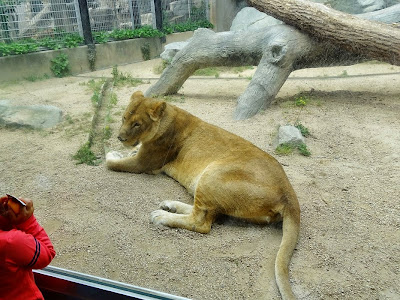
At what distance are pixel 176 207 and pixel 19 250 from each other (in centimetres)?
171

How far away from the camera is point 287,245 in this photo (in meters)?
2.38

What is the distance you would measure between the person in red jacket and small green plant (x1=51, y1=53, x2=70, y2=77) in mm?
3790

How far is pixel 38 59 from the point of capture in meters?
4.84

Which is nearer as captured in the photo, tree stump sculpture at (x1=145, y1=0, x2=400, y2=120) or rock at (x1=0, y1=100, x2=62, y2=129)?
rock at (x1=0, y1=100, x2=62, y2=129)

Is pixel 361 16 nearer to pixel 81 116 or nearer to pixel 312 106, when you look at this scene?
pixel 312 106

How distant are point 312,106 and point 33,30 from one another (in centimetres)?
372

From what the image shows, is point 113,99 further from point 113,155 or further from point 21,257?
point 21,257

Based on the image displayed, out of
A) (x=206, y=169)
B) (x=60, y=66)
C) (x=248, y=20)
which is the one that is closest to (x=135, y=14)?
(x=248, y=20)

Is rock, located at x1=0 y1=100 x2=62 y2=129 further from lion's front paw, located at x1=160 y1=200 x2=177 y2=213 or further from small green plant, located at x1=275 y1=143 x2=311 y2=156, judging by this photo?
small green plant, located at x1=275 y1=143 x2=311 y2=156

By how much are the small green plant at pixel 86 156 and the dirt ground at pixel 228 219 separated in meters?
0.08

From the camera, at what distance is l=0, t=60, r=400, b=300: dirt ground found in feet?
6.80

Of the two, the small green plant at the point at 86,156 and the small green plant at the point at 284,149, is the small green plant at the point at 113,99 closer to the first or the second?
the small green plant at the point at 86,156

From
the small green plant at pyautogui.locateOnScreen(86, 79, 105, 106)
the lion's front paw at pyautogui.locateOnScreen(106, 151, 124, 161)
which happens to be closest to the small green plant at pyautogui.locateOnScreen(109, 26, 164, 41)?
the small green plant at pyautogui.locateOnScreen(86, 79, 105, 106)

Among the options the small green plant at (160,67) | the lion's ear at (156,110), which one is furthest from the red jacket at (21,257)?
the small green plant at (160,67)
